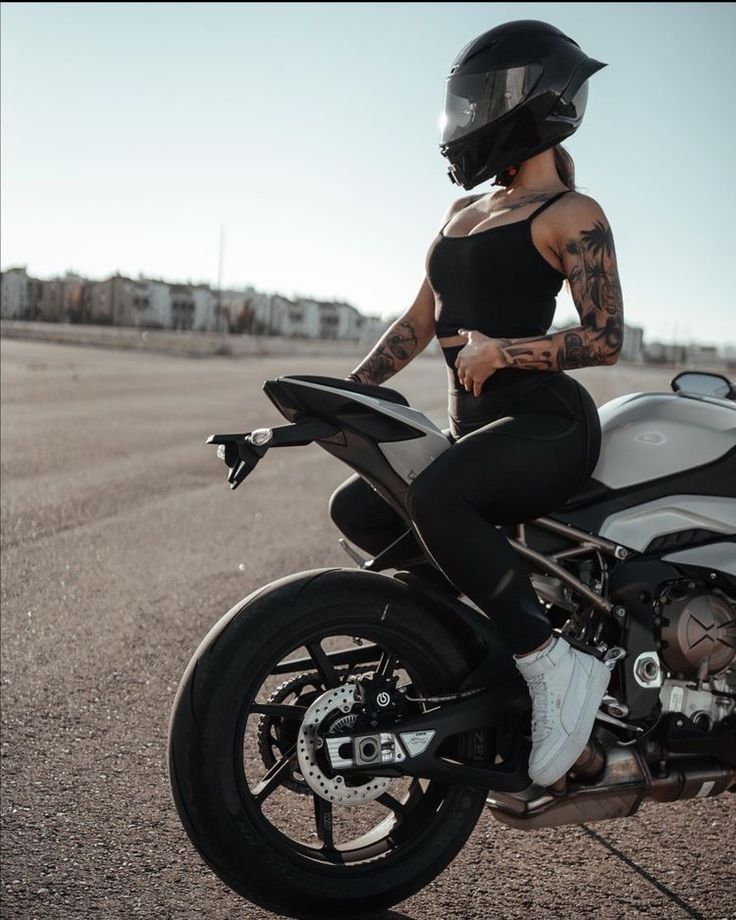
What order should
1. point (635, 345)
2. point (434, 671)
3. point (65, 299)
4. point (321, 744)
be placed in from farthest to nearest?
1. point (635, 345)
2. point (65, 299)
3. point (434, 671)
4. point (321, 744)

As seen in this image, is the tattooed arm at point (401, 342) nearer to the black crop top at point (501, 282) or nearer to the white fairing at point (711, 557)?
the black crop top at point (501, 282)

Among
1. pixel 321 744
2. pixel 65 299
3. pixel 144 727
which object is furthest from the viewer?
pixel 65 299

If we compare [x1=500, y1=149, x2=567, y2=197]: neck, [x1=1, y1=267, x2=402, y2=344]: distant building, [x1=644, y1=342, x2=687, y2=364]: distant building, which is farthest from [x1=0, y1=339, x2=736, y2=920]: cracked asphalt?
[x1=644, y1=342, x2=687, y2=364]: distant building

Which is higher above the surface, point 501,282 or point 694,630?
point 501,282

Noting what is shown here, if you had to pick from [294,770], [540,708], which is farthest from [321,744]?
[540,708]

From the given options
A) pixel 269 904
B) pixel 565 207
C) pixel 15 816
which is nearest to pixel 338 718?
pixel 269 904

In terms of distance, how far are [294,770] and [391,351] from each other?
1360 mm

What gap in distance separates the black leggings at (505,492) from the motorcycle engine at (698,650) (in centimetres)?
40

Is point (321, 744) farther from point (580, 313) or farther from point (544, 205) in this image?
point (544, 205)

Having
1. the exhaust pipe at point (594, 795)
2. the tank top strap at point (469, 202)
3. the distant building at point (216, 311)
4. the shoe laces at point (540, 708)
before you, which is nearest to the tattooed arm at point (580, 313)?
the tank top strap at point (469, 202)

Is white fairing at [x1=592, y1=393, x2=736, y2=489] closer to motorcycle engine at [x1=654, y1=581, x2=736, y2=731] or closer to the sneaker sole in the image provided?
motorcycle engine at [x1=654, y1=581, x2=736, y2=731]

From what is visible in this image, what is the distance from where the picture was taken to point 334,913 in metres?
2.73

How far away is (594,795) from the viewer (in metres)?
2.84

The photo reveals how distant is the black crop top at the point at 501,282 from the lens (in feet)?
9.36
